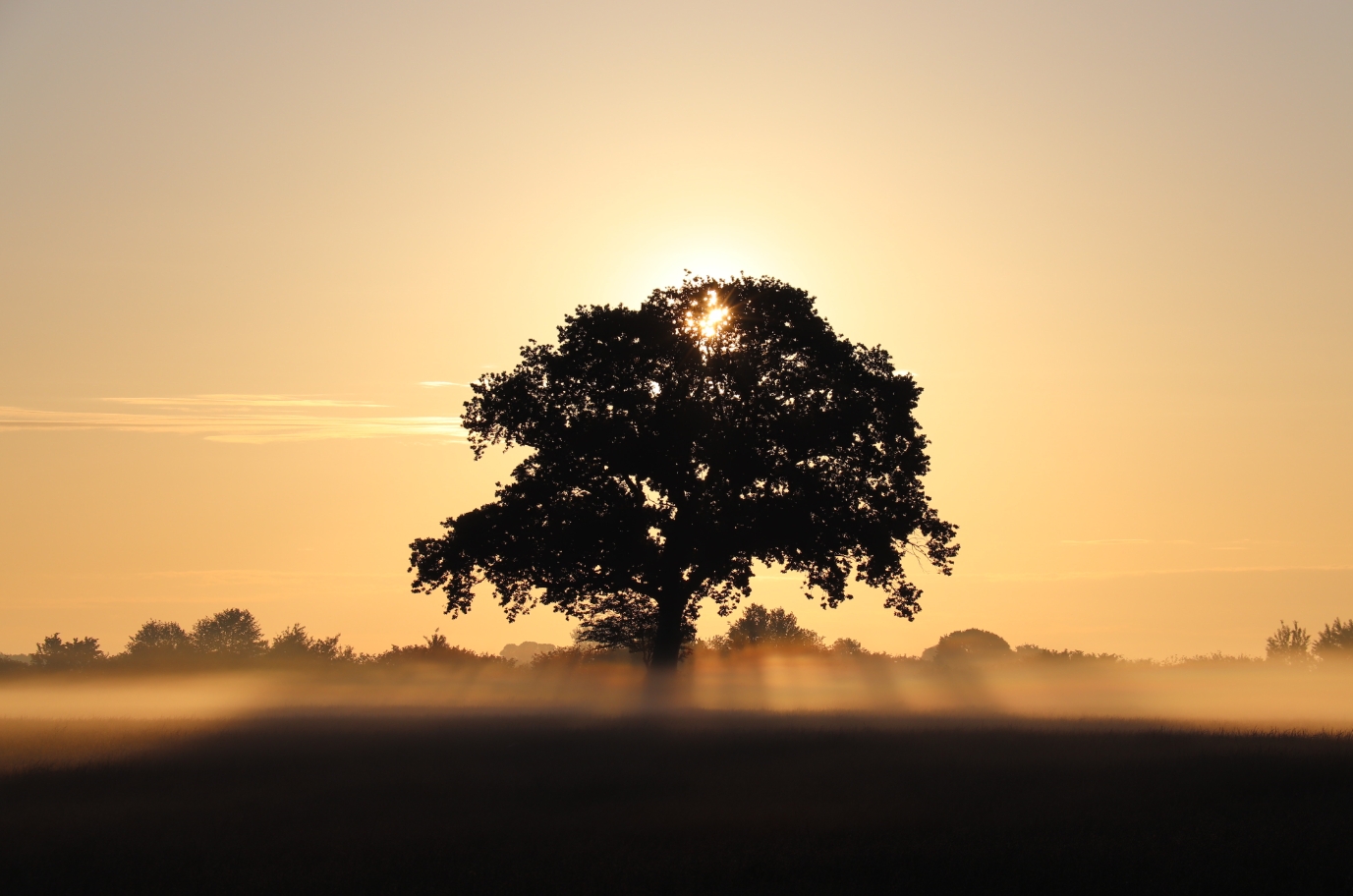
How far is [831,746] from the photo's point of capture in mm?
24656

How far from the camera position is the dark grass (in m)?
14.1

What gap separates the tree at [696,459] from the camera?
121 feet

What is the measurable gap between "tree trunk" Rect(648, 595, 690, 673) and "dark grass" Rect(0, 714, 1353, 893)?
41.9 ft

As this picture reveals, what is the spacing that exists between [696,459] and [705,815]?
20060mm

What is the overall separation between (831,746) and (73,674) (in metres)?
44.0

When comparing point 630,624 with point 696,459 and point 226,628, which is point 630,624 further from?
point 226,628

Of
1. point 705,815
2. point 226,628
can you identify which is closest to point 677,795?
point 705,815

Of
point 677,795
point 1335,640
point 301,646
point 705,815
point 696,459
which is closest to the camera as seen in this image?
point 705,815

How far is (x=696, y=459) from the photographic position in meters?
36.9

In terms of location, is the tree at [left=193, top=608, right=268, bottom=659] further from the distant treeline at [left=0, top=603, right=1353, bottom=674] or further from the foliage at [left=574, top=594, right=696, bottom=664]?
the foliage at [left=574, top=594, right=696, bottom=664]

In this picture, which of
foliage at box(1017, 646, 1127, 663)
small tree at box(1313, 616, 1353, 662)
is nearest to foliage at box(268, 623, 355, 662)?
foliage at box(1017, 646, 1127, 663)

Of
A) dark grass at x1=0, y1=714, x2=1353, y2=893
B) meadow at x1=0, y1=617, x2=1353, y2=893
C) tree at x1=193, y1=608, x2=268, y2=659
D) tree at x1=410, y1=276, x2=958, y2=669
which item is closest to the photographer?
dark grass at x1=0, y1=714, x2=1353, y2=893

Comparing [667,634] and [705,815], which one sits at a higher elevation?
[667,634]

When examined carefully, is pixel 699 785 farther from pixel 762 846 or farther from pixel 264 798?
pixel 264 798
